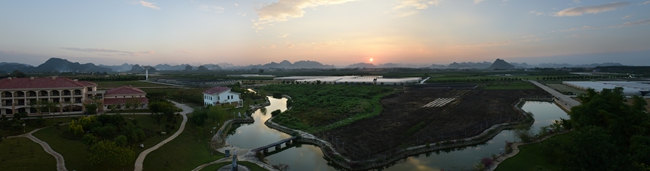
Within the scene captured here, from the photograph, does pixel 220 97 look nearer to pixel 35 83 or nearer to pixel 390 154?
pixel 35 83

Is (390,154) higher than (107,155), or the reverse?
(107,155)

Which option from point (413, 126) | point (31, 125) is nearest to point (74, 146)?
point (31, 125)

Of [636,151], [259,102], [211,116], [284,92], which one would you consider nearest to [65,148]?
[211,116]

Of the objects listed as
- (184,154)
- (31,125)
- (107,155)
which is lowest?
(184,154)

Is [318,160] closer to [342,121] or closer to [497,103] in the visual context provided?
[342,121]

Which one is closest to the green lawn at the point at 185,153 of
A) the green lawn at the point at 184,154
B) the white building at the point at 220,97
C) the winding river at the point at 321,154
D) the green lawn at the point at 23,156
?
the green lawn at the point at 184,154

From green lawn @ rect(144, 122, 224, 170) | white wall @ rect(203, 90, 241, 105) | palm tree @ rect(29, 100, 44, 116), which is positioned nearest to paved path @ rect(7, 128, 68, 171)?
green lawn @ rect(144, 122, 224, 170)
